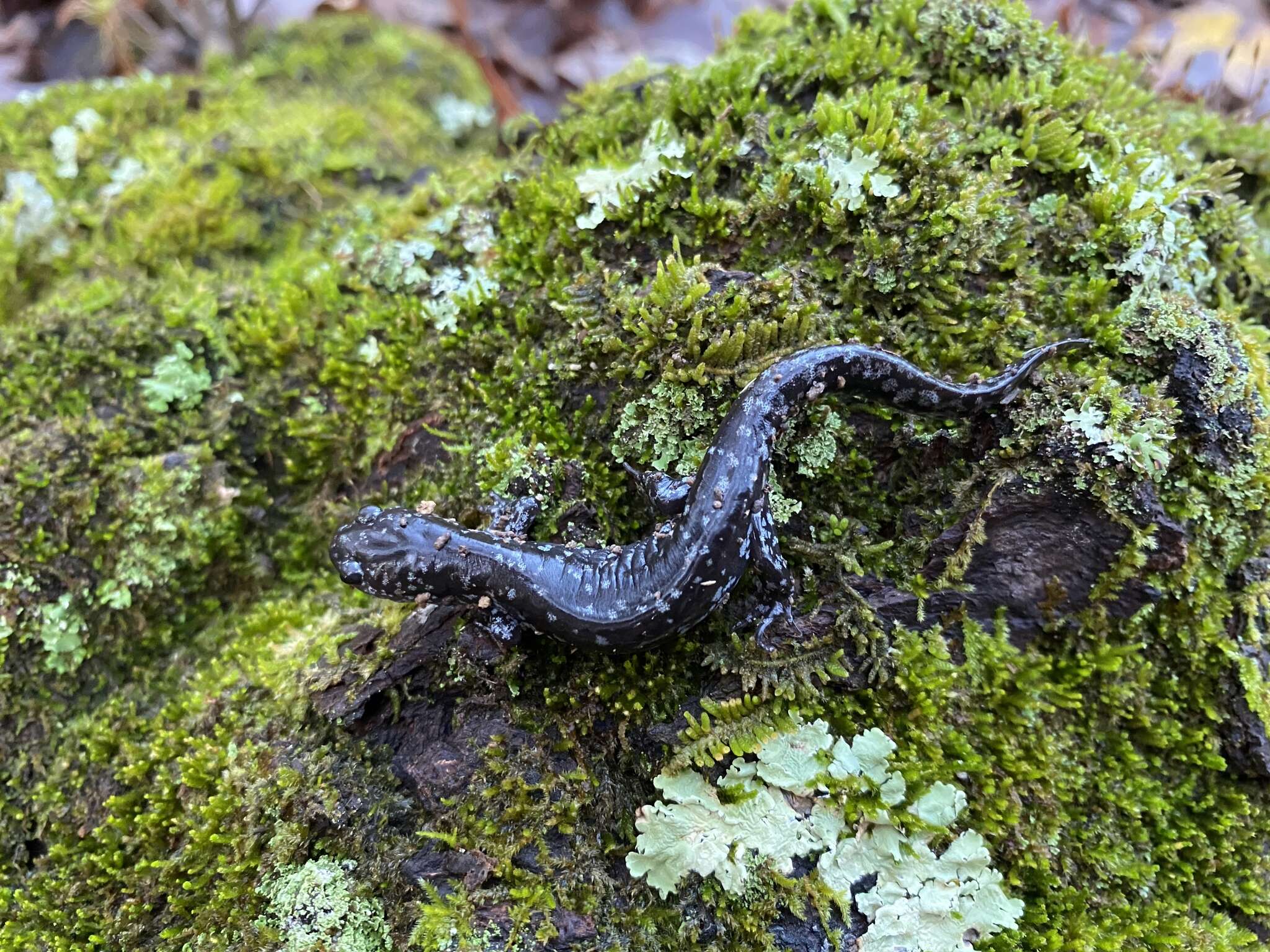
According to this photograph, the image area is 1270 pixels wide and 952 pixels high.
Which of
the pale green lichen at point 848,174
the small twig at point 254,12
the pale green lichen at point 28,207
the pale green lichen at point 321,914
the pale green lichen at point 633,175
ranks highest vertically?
the pale green lichen at point 848,174

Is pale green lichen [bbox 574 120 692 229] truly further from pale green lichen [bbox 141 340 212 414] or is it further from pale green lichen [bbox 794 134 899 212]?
pale green lichen [bbox 141 340 212 414]

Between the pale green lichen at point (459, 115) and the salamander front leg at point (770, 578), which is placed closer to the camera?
the salamander front leg at point (770, 578)

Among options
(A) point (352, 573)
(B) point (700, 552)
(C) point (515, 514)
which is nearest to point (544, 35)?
(C) point (515, 514)

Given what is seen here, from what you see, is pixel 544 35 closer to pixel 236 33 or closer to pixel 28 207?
pixel 236 33

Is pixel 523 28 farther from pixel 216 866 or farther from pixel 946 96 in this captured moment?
pixel 216 866

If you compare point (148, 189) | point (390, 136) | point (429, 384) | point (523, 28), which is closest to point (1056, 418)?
point (429, 384)

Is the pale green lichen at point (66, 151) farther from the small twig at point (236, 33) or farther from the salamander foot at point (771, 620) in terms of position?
the salamander foot at point (771, 620)

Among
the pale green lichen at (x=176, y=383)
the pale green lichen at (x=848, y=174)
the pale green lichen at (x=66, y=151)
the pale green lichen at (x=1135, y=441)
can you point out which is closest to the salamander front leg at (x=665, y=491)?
the pale green lichen at (x=848, y=174)
